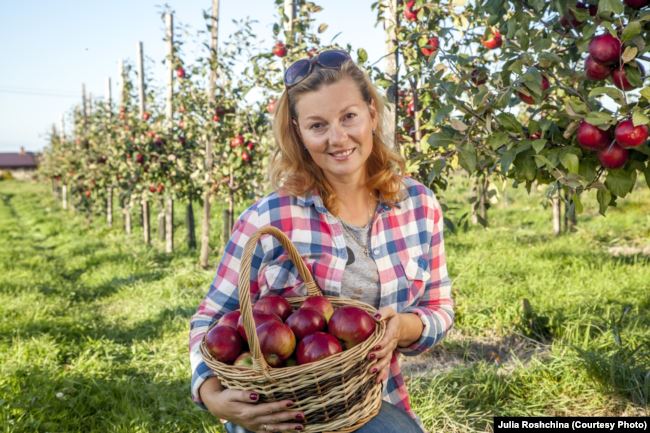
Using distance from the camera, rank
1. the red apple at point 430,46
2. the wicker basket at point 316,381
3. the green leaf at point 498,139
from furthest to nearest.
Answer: the red apple at point 430,46 → the green leaf at point 498,139 → the wicker basket at point 316,381

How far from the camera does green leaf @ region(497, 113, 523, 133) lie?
1.98 meters

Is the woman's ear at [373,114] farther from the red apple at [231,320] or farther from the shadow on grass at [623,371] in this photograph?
the shadow on grass at [623,371]

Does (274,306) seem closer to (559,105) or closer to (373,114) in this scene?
(373,114)

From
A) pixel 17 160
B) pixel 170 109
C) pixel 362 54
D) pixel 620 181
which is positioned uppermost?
pixel 17 160

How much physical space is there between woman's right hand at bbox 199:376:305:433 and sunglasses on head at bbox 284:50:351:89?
2.80ft

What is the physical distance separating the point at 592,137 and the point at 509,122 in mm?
285

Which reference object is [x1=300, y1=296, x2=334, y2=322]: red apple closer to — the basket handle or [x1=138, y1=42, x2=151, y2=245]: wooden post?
the basket handle

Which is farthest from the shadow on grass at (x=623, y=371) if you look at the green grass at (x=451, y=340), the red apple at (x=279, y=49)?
the red apple at (x=279, y=49)

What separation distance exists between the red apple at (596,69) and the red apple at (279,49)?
2.75 m

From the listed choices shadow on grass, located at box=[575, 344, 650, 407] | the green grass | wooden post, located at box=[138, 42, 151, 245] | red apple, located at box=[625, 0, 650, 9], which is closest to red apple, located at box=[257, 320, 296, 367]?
red apple, located at box=[625, 0, 650, 9]

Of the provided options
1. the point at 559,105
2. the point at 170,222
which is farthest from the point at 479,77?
the point at 170,222

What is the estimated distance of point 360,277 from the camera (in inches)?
70.1

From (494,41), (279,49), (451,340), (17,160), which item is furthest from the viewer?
(17,160)

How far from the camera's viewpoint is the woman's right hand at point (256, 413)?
1.33 m
